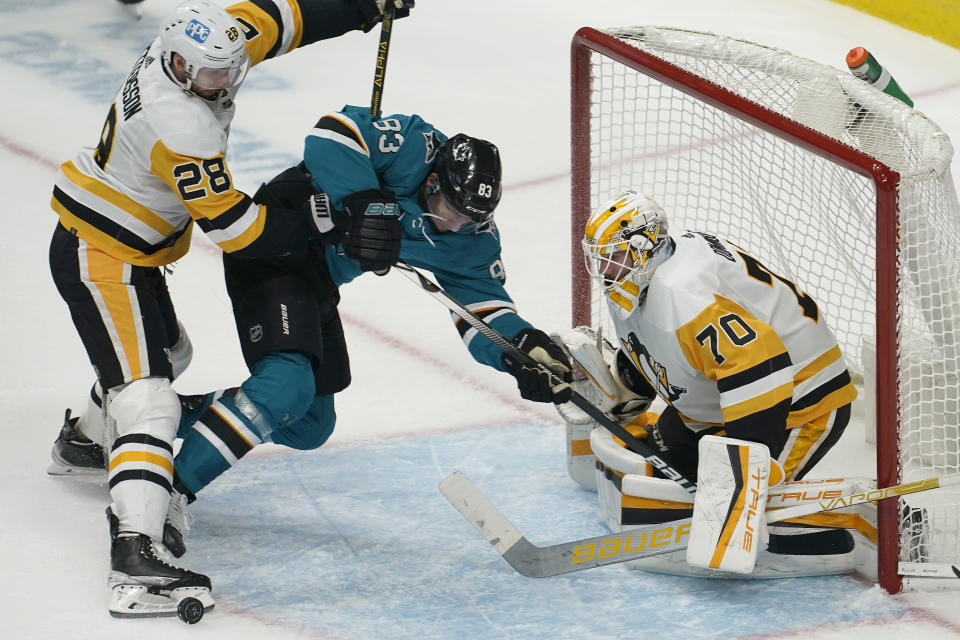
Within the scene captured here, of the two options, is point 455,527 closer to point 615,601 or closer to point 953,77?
point 615,601

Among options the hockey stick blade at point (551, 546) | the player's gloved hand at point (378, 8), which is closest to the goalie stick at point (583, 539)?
the hockey stick blade at point (551, 546)

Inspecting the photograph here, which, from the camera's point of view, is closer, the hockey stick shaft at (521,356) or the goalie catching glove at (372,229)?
the goalie catching glove at (372,229)

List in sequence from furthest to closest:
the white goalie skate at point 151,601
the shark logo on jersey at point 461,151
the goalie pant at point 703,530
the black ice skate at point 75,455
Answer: the black ice skate at point 75,455
the shark logo on jersey at point 461,151
the goalie pant at point 703,530
the white goalie skate at point 151,601

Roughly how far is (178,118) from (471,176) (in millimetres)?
603

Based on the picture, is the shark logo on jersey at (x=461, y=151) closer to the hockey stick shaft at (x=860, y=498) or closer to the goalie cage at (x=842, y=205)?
the goalie cage at (x=842, y=205)

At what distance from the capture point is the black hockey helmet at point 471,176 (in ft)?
9.98

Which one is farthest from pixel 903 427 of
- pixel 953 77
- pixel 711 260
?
pixel 953 77

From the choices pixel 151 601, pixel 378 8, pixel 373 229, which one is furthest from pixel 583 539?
pixel 378 8

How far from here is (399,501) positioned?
344 cm

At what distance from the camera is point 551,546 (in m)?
3.04

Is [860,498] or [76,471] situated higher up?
[860,498]

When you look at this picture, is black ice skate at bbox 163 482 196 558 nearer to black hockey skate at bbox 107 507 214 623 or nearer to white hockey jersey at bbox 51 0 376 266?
black hockey skate at bbox 107 507 214 623

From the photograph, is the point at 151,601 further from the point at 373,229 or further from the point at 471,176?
the point at 471,176

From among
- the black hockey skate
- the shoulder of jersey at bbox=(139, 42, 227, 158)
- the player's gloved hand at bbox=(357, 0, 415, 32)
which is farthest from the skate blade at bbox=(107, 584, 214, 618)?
the player's gloved hand at bbox=(357, 0, 415, 32)
